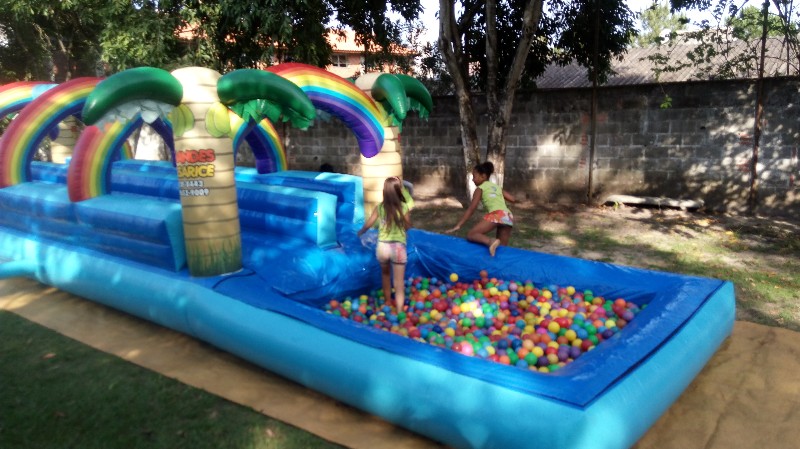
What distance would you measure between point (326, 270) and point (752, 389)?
3.27m

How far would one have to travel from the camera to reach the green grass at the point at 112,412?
11.3 feet

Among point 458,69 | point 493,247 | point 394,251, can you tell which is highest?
point 458,69

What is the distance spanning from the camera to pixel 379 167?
6426 millimetres

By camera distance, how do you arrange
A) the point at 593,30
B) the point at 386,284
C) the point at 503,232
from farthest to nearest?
the point at 593,30
the point at 503,232
the point at 386,284

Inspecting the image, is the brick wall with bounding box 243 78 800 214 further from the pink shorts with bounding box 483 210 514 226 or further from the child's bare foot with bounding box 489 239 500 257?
the child's bare foot with bounding box 489 239 500 257

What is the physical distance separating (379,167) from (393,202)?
1586 millimetres

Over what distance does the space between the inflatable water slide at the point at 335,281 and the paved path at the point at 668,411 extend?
5.8 inches

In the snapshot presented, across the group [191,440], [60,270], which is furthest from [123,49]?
[191,440]

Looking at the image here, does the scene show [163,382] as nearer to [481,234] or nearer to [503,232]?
[481,234]

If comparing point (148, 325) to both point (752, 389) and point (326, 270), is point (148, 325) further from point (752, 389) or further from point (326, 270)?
point (752, 389)

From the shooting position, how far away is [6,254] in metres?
6.66

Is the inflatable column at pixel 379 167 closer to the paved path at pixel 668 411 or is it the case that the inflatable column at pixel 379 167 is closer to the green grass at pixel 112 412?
the paved path at pixel 668 411

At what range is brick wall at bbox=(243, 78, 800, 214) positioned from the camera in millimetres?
8656

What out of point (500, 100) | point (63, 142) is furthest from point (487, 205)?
point (63, 142)
